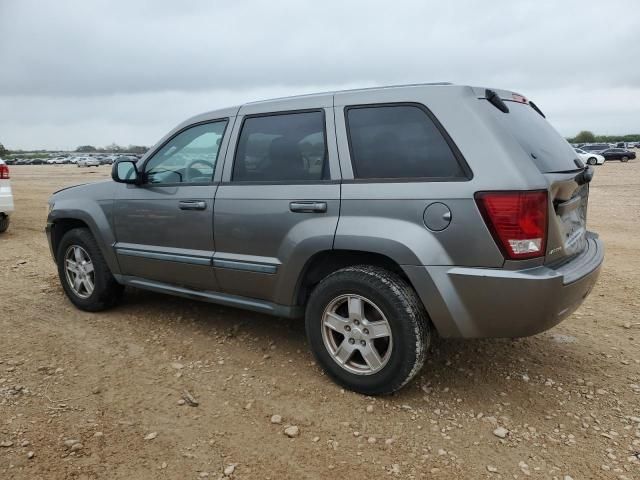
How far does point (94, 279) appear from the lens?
473cm

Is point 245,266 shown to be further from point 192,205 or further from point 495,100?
point 495,100

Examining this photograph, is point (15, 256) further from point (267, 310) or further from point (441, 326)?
point (441, 326)

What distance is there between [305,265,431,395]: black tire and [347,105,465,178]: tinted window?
2.00ft

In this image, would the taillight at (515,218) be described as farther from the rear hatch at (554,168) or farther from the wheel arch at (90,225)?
the wheel arch at (90,225)

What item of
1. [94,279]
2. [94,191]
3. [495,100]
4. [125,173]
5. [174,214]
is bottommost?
[94,279]

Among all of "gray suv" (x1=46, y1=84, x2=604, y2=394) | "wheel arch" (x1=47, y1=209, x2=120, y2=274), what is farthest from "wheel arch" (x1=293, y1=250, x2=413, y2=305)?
"wheel arch" (x1=47, y1=209, x2=120, y2=274)

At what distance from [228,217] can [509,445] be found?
7.40 ft

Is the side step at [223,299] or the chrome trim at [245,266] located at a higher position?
the chrome trim at [245,266]

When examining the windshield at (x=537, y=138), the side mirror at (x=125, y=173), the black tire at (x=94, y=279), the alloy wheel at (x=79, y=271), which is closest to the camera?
the windshield at (x=537, y=138)

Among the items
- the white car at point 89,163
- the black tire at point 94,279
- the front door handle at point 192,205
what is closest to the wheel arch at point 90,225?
the black tire at point 94,279

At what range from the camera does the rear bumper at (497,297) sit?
272 centimetres

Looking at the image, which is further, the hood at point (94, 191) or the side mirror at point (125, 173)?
the hood at point (94, 191)

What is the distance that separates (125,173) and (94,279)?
3.70ft

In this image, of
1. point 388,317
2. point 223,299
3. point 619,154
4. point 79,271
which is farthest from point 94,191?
point 619,154
